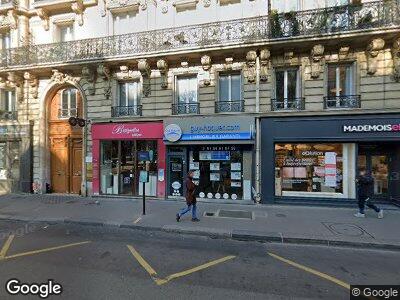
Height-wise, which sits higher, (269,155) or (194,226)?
(269,155)

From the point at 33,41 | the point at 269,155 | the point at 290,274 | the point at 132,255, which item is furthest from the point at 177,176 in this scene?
the point at 33,41

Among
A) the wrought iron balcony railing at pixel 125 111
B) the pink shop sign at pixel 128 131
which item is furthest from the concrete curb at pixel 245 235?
the wrought iron balcony railing at pixel 125 111

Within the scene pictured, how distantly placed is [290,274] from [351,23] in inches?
350

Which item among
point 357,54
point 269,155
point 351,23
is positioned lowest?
point 269,155

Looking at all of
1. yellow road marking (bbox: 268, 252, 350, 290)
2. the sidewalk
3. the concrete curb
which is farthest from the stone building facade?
yellow road marking (bbox: 268, 252, 350, 290)

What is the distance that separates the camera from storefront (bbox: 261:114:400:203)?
9.52m

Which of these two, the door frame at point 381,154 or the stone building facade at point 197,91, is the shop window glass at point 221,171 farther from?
the door frame at point 381,154

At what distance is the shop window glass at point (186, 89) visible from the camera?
1142cm

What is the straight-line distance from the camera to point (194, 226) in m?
7.33

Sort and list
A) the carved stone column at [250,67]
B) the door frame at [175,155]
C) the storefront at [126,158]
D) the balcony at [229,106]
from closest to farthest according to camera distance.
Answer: the carved stone column at [250,67]
the balcony at [229,106]
the door frame at [175,155]
the storefront at [126,158]

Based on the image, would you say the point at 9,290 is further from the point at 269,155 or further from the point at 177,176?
the point at 269,155

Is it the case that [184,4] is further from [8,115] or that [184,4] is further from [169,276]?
[169,276]

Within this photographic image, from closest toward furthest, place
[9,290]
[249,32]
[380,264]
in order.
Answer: [9,290]
[380,264]
[249,32]

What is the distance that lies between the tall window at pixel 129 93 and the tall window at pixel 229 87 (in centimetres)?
377
